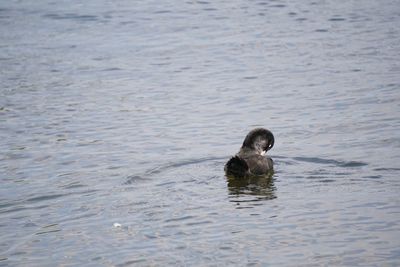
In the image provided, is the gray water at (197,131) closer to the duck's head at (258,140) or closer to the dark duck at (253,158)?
the dark duck at (253,158)

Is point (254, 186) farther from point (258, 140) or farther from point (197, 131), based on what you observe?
point (197, 131)

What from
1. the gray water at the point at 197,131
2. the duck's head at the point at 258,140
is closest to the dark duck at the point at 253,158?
the duck's head at the point at 258,140

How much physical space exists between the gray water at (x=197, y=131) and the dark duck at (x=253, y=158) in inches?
6.3

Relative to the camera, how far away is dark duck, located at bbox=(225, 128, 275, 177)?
11.4 meters

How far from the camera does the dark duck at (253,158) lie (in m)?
11.4

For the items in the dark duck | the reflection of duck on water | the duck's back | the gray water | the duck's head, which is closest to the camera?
the gray water

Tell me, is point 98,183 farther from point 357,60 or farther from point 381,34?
point 381,34

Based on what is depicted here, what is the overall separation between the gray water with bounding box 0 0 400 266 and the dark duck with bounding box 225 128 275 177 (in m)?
0.16

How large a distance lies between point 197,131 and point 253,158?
2.27m

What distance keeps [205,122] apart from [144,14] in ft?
30.6

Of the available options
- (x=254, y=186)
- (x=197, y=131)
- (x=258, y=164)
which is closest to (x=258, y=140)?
(x=258, y=164)

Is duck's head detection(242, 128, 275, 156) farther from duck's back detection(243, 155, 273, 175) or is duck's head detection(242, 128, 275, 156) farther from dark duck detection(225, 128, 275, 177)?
duck's back detection(243, 155, 273, 175)

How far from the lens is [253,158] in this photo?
38.4 feet

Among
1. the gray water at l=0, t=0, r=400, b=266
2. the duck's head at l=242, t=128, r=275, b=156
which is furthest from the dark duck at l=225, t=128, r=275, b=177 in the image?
the gray water at l=0, t=0, r=400, b=266
